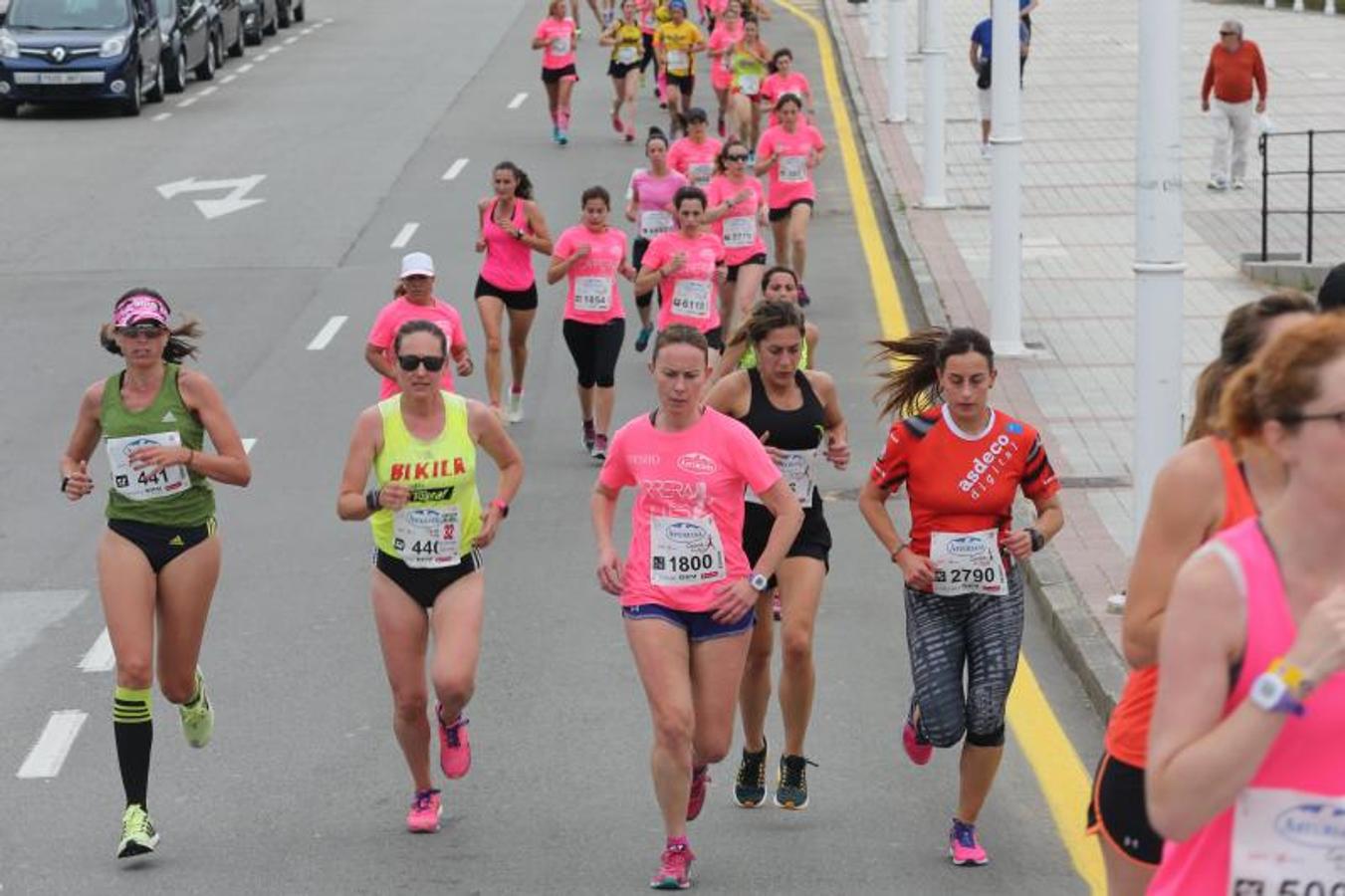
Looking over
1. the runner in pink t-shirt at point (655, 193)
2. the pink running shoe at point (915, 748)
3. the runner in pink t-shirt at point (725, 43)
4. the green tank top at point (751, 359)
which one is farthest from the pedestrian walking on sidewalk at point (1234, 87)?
the pink running shoe at point (915, 748)

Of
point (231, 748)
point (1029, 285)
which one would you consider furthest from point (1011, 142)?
point (231, 748)

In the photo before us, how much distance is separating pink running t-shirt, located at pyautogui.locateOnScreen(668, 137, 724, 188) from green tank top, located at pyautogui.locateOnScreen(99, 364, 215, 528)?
11572 millimetres

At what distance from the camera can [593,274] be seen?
16.5 meters

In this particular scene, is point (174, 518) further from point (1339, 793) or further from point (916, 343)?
point (1339, 793)

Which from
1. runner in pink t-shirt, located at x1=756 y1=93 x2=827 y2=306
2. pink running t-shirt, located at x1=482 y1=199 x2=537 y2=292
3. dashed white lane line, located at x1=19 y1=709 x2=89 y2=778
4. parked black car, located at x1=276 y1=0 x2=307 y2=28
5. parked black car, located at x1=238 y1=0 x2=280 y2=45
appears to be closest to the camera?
dashed white lane line, located at x1=19 y1=709 x2=89 y2=778

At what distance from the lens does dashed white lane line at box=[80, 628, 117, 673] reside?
11.7 m

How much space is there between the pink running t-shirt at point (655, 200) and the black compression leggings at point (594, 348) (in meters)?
2.10

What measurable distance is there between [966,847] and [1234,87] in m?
19.3

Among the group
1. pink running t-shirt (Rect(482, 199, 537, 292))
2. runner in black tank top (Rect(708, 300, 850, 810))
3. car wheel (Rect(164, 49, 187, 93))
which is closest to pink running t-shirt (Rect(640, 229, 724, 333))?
pink running t-shirt (Rect(482, 199, 537, 292))

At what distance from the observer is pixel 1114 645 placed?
11086mm

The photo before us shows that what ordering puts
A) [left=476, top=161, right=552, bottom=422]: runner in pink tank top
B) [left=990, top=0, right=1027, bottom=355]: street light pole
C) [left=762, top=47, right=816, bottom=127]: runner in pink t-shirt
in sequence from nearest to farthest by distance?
[left=476, top=161, right=552, bottom=422]: runner in pink tank top, [left=990, top=0, right=1027, bottom=355]: street light pole, [left=762, top=47, right=816, bottom=127]: runner in pink t-shirt

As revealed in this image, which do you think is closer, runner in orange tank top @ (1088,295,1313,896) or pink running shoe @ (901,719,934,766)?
runner in orange tank top @ (1088,295,1313,896)

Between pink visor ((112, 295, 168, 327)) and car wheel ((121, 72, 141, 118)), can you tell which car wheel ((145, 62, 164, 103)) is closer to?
car wheel ((121, 72, 141, 118))

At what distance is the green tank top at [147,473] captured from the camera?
918 centimetres
